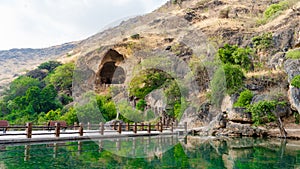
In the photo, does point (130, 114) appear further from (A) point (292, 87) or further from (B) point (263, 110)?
(A) point (292, 87)

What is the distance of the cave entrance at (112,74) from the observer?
39.0 metres

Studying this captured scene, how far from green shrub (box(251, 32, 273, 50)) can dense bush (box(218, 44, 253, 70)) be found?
1.50 meters

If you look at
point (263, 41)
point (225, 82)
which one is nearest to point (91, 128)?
point (225, 82)

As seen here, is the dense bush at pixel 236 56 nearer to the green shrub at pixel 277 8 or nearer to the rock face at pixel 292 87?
the rock face at pixel 292 87

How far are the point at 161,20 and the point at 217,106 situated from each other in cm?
2967

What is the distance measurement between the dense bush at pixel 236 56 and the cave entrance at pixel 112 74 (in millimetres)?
17380

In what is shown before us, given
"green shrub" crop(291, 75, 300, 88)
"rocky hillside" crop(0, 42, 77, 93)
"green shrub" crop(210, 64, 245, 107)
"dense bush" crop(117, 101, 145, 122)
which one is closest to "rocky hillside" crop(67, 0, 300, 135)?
"green shrub" crop(210, 64, 245, 107)

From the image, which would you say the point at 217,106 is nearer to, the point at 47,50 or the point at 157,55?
the point at 157,55

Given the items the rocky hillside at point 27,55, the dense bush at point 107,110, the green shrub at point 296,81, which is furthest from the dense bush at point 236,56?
the rocky hillside at point 27,55

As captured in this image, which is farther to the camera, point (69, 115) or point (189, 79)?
point (189, 79)

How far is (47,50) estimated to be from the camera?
9931 cm

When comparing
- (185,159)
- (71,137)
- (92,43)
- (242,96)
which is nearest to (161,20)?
(92,43)

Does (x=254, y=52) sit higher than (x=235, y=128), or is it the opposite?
(x=254, y=52)

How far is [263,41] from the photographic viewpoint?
26031 millimetres
